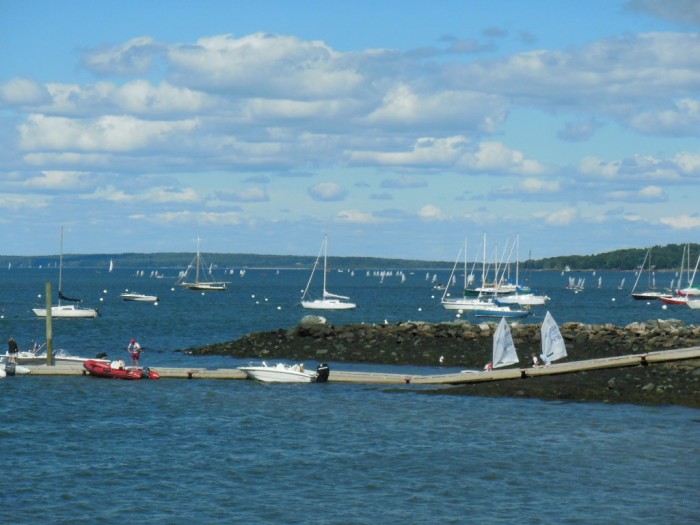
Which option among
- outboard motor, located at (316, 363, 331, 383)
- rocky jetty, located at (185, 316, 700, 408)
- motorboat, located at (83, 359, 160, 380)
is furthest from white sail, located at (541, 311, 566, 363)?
motorboat, located at (83, 359, 160, 380)

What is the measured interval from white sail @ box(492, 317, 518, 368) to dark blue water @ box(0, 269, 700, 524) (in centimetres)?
606

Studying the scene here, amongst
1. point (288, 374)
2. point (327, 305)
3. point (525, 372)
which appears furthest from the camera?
→ point (327, 305)

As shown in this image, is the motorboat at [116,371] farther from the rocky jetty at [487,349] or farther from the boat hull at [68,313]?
the boat hull at [68,313]

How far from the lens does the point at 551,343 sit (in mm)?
65062

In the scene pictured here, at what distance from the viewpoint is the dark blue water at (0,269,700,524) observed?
35.9 metres

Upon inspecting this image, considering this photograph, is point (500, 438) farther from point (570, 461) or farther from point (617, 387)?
point (617, 387)

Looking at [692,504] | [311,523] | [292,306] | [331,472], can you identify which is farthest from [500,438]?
[292,306]

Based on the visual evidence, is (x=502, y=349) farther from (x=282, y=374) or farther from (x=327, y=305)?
(x=327, y=305)

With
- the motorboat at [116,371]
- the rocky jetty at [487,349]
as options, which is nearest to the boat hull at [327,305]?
the rocky jetty at [487,349]

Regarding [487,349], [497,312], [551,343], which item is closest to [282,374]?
[551,343]

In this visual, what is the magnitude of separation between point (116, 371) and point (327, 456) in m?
25.8

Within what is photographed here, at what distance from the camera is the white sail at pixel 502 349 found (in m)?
64.1

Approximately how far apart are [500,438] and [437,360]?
2973 centimetres

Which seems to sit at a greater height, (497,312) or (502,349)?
(502,349)
